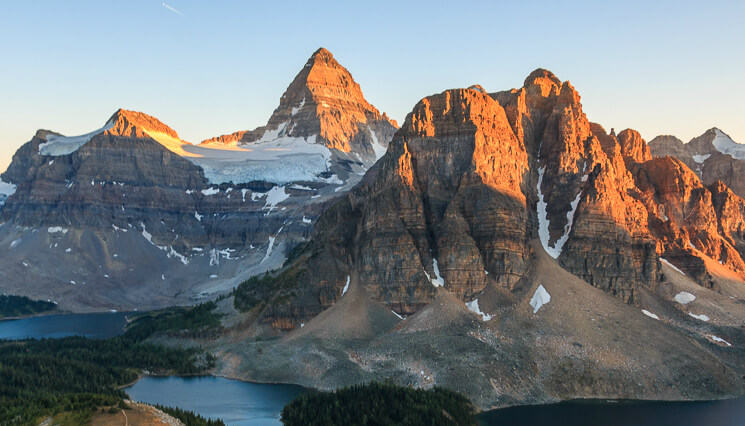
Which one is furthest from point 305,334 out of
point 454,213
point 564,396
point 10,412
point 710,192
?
point 710,192

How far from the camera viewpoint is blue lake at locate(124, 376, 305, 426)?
101812 millimetres

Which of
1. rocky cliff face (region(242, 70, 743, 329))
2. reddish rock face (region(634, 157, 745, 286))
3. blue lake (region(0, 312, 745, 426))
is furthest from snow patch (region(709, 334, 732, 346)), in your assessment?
reddish rock face (region(634, 157, 745, 286))

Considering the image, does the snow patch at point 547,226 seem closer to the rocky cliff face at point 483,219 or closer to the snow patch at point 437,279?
the rocky cliff face at point 483,219

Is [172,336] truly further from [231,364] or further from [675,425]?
[675,425]

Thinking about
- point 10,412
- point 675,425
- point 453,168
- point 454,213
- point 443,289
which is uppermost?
point 453,168

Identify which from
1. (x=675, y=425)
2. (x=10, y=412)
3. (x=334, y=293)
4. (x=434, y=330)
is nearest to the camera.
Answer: (x=10, y=412)

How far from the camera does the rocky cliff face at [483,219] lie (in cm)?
13775

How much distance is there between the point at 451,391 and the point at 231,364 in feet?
153

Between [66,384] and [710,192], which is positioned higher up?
[710,192]

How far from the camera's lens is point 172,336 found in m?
157

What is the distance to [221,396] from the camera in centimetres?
11394

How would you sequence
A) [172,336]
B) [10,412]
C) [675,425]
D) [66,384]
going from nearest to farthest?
[10,412], [675,425], [66,384], [172,336]

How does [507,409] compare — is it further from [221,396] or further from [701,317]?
[701,317]

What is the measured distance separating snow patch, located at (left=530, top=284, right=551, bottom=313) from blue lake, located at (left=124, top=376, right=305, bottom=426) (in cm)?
4308
